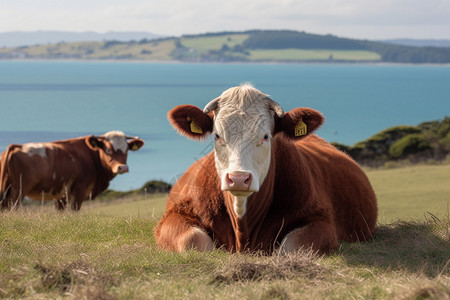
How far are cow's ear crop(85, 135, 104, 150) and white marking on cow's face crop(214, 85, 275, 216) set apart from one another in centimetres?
1034

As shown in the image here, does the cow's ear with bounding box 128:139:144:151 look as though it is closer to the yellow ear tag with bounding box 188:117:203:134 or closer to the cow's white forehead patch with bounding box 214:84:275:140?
the yellow ear tag with bounding box 188:117:203:134

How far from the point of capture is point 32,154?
14.6 m

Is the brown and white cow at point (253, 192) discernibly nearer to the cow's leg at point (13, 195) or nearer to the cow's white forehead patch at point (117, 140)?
the cow's leg at point (13, 195)

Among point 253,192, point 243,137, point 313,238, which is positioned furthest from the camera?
point 313,238

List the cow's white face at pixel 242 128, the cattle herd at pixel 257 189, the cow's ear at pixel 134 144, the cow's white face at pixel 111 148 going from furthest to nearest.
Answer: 1. the cow's ear at pixel 134 144
2. the cow's white face at pixel 111 148
3. the cattle herd at pixel 257 189
4. the cow's white face at pixel 242 128

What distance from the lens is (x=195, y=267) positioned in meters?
5.45

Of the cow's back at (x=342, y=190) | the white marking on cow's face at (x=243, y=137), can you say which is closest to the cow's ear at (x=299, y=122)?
the white marking on cow's face at (x=243, y=137)

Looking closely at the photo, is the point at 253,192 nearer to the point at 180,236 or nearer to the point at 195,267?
the point at 180,236

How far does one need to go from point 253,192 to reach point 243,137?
1.88 ft

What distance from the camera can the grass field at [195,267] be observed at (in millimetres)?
4465

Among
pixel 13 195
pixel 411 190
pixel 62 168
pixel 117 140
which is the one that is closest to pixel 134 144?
pixel 117 140

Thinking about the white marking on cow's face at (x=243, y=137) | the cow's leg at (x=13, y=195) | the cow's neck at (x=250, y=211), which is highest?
the white marking on cow's face at (x=243, y=137)

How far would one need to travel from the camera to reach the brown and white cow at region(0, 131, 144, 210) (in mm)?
14039

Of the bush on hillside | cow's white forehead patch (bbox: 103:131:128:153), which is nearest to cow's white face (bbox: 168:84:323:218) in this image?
cow's white forehead patch (bbox: 103:131:128:153)
